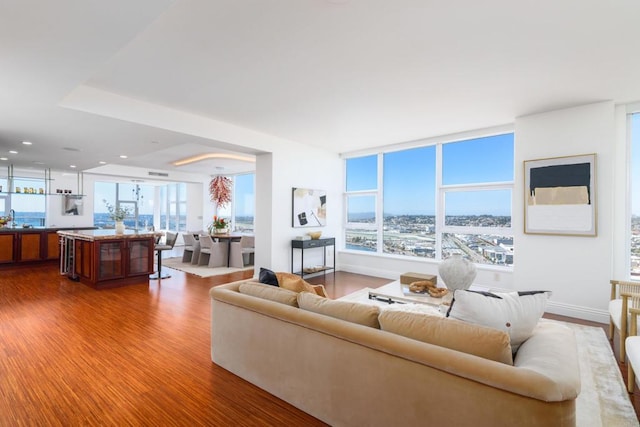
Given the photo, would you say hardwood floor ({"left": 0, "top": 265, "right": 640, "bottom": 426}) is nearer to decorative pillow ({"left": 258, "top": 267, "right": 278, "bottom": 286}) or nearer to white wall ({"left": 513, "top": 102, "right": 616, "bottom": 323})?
decorative pillow ({"left": 258, "top": 267, "right": 278, "bottom": 286})

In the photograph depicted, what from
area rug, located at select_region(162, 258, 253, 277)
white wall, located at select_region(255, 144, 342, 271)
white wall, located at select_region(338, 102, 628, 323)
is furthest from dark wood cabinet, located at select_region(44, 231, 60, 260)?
white wall, located at select_region(338, 102, 628, 323)

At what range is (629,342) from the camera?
82.6 inches

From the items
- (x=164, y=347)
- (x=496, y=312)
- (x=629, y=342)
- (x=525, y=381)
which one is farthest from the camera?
(x=164, y=347)

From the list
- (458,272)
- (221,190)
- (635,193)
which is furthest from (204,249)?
(635,193)

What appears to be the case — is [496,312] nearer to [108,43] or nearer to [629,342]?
[629,342]

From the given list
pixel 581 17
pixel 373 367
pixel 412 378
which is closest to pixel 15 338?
pixel 373 367

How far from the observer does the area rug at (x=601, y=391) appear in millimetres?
1991

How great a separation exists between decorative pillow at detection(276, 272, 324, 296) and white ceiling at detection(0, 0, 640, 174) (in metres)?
2.02

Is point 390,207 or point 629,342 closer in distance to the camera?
point 629,342

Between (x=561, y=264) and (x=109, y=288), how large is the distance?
6.89 metres

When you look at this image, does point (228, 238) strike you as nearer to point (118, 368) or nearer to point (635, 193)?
point (118, 368)

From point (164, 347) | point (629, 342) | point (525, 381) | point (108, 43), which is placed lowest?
point (164, 347)

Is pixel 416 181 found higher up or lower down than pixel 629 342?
higher up

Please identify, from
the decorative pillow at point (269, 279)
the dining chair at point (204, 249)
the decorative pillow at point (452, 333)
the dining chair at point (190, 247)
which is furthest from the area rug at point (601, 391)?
the dining chair at point (190, 247)
